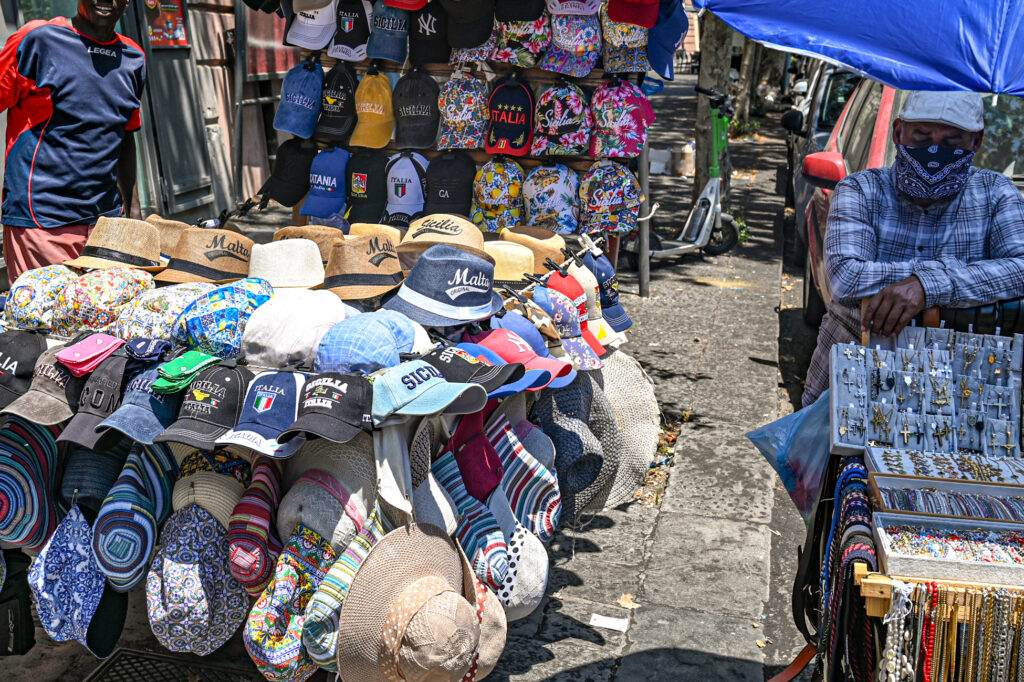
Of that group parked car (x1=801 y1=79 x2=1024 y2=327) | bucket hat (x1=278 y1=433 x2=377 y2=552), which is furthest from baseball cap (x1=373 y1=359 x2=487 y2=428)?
parked car (x1=801 y1=79 x2=1024 y2=327)

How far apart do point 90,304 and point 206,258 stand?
19.7 inches

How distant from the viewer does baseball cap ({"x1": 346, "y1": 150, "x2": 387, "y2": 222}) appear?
18.3 feet

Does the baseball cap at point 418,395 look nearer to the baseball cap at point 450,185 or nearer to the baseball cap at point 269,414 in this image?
the baseball cap at point 269,414

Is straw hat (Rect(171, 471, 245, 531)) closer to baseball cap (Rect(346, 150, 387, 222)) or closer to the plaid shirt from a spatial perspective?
the plaid shirt

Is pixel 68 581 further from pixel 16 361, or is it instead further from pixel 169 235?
pixel 169 235

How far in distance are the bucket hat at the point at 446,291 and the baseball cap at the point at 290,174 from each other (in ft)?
9.58

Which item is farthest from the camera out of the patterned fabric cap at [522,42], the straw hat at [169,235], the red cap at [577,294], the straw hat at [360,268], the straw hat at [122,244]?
the patterned fabric cap at [522,42]

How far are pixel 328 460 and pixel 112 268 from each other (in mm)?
1216

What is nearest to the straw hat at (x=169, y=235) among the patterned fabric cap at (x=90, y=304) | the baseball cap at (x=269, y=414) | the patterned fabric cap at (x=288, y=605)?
the patterned fabric cap at (x=90, y=304)

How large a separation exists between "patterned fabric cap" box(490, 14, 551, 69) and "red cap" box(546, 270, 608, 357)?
1959 millimetres

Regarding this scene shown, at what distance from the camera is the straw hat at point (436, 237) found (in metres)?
3.57

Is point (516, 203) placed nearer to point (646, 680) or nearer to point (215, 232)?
point (215, 232)

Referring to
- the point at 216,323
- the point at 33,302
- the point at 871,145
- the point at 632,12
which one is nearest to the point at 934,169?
the point at 216,323

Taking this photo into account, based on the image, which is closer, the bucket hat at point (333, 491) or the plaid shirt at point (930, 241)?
the bucket hat at point (333, 491)
